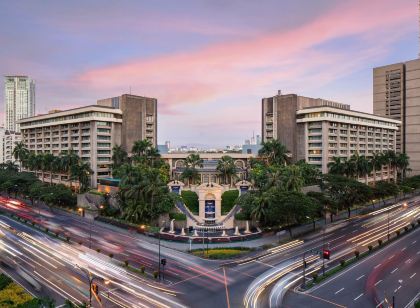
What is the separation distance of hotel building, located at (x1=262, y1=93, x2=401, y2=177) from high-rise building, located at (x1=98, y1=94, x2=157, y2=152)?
49.6 meters

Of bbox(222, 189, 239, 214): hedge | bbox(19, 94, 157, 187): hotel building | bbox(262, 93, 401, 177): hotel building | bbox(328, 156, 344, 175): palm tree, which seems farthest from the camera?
bbox(19, 94, 157, 187): hotel building

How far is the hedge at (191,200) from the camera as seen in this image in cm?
8550

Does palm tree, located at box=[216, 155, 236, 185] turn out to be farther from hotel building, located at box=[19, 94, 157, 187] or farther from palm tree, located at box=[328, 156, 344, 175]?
hotel building, located at box=[19, 94, 157, 187]

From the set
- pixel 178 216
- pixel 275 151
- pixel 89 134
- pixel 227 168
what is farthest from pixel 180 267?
pixel 89 134

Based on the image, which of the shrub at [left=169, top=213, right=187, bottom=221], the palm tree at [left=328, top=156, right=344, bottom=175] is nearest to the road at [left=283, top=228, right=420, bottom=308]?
the shrub at [left=169, top=213, right=187, bottom=221]

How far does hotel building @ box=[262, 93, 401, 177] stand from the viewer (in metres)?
121

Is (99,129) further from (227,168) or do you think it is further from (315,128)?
(315,128)

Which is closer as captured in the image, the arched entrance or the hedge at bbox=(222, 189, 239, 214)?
the arched entrance

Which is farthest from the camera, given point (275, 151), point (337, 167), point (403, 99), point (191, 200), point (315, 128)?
point (403, 99)

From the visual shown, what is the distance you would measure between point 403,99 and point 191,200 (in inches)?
5894

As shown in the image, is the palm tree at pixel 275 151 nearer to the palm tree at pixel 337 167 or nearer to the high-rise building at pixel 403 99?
the palm tree at pixel 337 167

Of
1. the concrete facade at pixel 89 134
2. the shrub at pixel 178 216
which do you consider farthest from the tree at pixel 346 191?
the concrete facade at pixel 89 134

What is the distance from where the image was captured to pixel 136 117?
133250 millimetres

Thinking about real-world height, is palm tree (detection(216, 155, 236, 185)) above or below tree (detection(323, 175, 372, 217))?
above
